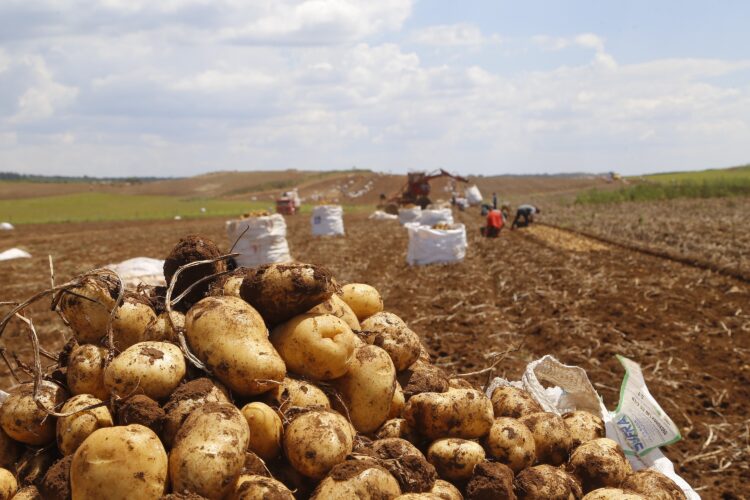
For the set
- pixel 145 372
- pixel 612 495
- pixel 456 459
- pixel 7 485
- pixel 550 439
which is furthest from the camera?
pixel 550 439

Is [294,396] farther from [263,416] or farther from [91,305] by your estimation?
[91,305]

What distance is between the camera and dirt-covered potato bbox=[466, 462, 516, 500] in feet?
Answer: 9.52

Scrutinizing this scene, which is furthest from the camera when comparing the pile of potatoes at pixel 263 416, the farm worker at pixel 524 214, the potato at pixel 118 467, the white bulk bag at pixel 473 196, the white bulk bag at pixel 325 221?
the white bulk bag at pixel 473 196

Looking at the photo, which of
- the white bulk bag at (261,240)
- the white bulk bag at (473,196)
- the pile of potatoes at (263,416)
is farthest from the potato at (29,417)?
the white bulk bag at (473,196)

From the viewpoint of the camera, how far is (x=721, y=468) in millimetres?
4621

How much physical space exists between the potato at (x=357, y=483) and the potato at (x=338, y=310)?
1.07 m

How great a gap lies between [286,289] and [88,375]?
1.13 m

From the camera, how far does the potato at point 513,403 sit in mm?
3820

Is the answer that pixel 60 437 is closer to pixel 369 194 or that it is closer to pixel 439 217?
pixel 439 217

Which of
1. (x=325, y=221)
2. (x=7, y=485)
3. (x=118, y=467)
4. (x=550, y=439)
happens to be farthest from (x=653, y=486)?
(x=325, y=221)

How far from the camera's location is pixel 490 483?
2.92 m

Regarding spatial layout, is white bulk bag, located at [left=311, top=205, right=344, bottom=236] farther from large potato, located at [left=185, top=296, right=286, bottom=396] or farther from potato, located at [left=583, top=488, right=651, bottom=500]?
potato, located at [left=583, top=488, right=651, bottom=500]

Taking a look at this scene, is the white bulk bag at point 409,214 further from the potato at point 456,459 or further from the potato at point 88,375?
the potato at point 88,375

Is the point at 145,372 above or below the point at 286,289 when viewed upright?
below
